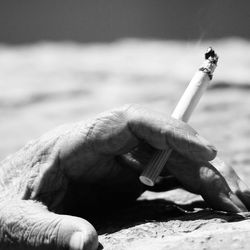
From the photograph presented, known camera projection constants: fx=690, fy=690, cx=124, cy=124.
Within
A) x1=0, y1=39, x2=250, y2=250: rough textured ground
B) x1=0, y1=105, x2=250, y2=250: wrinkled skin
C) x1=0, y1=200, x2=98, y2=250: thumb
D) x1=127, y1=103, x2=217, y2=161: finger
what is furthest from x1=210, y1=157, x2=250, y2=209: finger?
x1=0, y1=200, x2=98, y2=250: thumb

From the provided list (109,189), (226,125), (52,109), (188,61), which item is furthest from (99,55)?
(109,189)

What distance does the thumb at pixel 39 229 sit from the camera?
1.83 meters

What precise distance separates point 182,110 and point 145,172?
0.24 meters

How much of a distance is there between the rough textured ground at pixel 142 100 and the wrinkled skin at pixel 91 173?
98mm

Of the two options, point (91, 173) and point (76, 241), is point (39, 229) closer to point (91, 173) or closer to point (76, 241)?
point (76, 241)

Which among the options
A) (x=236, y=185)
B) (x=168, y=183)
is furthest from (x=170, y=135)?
(x=168, y=183)

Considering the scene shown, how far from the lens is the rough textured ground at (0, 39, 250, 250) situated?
2.00 m

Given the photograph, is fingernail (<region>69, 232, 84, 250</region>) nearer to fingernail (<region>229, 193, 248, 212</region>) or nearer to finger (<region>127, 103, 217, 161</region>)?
finger (<region>127, 103, 217, 161</region>)

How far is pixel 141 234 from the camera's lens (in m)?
2.01

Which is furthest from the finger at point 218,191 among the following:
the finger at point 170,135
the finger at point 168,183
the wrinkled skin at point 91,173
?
the finger at point 168,183

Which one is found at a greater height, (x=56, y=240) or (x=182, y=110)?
(x=182, y=110)

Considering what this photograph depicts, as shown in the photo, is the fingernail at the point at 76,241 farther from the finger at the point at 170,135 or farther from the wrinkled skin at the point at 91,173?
the finger at the point at 170,135

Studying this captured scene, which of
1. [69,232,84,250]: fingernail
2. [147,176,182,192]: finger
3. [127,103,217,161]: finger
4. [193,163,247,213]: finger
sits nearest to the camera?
[69,232,84,250]: fingernail

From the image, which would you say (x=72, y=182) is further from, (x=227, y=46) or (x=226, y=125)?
(x=227, y=46)
